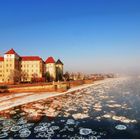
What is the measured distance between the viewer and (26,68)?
73875 millimetres

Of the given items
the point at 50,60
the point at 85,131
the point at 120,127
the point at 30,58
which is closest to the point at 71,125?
the point at 85,131

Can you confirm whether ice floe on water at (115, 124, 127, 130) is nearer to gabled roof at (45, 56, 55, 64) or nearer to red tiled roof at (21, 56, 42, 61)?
red tiled roof at (21, 56, 42, 61)

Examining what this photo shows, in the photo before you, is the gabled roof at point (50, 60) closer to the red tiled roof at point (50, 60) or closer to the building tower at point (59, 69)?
the red tiled roof at point (50, 60)

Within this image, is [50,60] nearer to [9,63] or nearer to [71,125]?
[9,63]

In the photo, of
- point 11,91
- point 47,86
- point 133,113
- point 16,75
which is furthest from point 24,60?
point 133,113

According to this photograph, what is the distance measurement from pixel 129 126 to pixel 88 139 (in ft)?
15.9

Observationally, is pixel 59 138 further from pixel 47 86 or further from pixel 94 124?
pixel 47 86

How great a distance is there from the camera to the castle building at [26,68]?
64.9m

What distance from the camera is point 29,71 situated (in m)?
73.9

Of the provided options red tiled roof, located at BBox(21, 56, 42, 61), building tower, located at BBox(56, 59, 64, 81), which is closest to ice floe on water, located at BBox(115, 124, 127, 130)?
red tiled roof, located at BBox(21, 56, 42, 61)

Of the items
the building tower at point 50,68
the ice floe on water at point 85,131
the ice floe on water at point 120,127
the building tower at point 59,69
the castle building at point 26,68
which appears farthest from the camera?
the building tower at point 59,69

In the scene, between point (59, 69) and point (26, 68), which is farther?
point (59, 69)

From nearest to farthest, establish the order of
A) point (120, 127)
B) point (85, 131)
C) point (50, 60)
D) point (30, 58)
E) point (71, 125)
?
point (85, 131), point (120, 127), point (71, 125), point (30, 58), point (50, 60)

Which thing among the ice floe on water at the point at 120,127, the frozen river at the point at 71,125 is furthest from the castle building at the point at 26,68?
the ice floe on water at the point at 120,127
